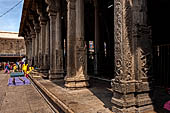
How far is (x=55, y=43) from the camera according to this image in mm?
8234

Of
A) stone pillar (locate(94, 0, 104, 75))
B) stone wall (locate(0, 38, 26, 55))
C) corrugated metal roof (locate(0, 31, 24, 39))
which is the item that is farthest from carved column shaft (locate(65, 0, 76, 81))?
corrugated metal roof (locate(0, 31, 24, 39))

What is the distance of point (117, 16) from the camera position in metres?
2.89

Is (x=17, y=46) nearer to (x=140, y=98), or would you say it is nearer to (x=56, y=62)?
(x=56, y=62)

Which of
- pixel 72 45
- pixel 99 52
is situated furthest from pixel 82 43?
pixel 99 52

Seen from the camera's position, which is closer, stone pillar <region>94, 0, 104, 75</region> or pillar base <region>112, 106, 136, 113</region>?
pillar base <region>112, 106, 136, 113</region>

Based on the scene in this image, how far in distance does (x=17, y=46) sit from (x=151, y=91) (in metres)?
36.0

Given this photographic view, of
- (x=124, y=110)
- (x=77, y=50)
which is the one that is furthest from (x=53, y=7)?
(x=124, y=110)

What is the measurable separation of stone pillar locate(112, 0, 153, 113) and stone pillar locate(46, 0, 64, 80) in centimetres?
565

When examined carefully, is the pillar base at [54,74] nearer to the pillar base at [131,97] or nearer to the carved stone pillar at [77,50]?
the carved stone pillar at [77,50]

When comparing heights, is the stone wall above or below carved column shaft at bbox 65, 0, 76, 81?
above

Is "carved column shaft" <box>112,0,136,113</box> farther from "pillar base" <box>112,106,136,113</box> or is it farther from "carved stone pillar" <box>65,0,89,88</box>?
"carved stone pillar" <box>65,0,89,88</box>

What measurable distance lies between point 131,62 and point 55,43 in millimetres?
6133

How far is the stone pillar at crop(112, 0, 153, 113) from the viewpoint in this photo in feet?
8.82

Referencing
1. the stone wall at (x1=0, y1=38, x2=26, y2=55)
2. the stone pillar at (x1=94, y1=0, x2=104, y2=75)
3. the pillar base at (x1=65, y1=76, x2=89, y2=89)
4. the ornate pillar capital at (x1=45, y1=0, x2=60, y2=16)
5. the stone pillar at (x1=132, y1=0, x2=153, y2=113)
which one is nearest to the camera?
the stone pillar at (x1=132, y1=0, x2=153, y2=113)
